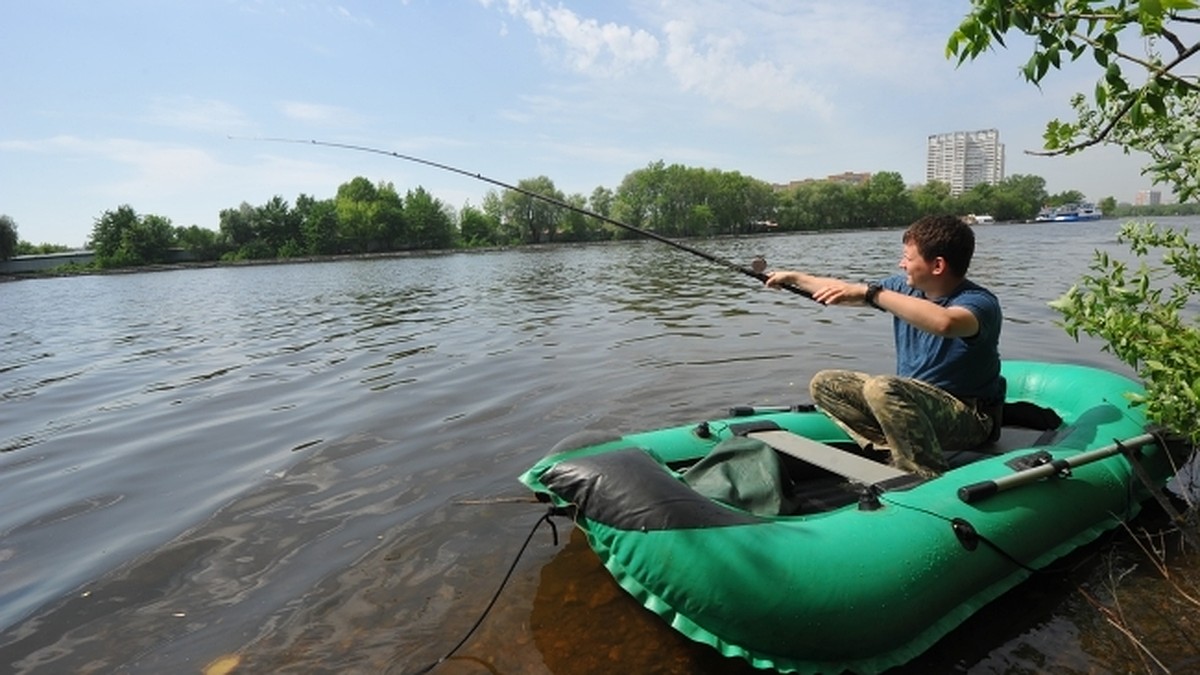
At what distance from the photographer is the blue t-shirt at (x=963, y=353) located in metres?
4.00

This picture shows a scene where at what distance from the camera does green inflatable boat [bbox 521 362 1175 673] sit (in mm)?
2895

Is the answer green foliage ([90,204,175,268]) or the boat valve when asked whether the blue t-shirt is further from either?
green foliage ([90,204,175,268])

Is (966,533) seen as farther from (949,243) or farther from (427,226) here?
(427,226)

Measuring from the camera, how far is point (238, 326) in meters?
17.0

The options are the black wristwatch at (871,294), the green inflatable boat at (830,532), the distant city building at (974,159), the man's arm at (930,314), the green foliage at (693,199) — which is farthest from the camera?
the distant city building at (974,159)

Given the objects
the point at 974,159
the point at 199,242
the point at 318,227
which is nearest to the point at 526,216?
the point at 318,227

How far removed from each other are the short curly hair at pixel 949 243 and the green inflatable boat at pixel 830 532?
1.13 meters

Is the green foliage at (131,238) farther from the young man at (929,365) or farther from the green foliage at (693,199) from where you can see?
the young man at (929,365)

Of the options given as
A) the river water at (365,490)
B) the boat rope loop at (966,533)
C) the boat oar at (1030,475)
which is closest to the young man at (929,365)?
the boat oar at (1030,475)

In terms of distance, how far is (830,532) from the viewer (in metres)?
3.13

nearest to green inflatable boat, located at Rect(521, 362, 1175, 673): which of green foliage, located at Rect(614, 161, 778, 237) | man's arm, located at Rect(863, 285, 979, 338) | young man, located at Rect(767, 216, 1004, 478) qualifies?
young man, located at Rect(767, 216, 1004, 478)

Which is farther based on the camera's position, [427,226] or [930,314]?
[427,226]

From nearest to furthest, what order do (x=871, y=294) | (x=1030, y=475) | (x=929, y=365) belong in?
(x=1030, y=475), (x=871, y=294), (x=929, y=365)

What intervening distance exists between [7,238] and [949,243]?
281ft
